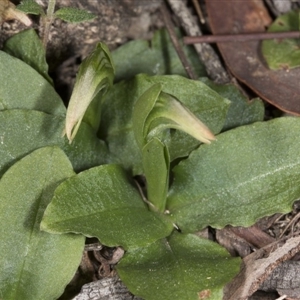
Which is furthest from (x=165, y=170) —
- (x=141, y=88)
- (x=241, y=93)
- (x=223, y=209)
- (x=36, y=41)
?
(x=36, y=41)

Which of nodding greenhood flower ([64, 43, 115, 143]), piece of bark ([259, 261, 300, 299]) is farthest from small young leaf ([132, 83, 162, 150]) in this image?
piece of bark ([259, 261, 300, 299])

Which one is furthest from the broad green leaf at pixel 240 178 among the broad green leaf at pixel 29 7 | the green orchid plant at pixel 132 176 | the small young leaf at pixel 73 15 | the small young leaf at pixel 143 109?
the broad green leaf at pixel 29 7

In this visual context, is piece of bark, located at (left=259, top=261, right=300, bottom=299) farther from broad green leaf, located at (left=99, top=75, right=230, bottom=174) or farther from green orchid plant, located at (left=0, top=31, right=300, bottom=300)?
broad green leaf, located at (left=99, top=75, right=230, bottom=174)

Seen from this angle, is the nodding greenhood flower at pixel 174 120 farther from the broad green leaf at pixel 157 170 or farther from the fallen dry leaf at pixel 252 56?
the fallen dry leaf at pixel 252 56

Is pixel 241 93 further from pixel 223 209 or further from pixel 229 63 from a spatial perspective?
pixel 223 209

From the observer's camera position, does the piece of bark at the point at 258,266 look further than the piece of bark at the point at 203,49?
No

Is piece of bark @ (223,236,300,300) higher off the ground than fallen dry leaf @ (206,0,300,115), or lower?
lower
